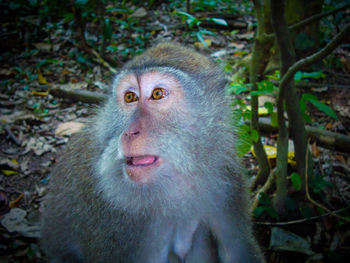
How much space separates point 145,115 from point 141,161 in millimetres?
267

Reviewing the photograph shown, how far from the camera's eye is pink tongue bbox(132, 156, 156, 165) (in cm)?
158

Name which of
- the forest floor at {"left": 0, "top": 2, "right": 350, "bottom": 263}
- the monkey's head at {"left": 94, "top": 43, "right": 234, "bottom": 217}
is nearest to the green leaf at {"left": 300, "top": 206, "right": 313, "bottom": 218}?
the forest floor at {"left": 0, "top": 2, "right": 350, "bottom": 263}

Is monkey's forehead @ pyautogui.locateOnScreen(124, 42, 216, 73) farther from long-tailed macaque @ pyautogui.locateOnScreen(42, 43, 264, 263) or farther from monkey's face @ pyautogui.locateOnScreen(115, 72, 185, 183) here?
monkey's face @ pyautogui.locateOnScreen(115, 72, 185, 183)

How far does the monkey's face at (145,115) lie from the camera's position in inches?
60.0

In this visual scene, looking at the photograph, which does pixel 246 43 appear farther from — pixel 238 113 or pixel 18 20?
pixel 18 20

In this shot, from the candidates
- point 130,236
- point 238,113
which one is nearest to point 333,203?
point 238,113

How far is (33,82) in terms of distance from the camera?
16.0ft

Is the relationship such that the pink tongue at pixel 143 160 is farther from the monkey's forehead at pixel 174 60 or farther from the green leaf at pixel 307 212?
the green leaf at pixel 307 212

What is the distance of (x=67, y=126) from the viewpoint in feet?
13.5

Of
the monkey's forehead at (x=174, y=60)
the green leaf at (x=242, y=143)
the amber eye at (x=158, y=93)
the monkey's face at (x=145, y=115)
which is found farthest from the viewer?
the green leaf at (x=242, y=143)

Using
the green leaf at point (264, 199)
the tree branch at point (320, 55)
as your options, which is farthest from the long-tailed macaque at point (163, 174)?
the green leaf at point (264, 199)

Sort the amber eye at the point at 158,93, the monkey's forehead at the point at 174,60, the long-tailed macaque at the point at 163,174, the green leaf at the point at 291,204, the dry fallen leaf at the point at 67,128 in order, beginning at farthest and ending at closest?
the dry fallen leaf at the point at 67,128
the green leaf at the point at 291,204
the monkey's forehead at the point at 174,60
the amber eye at the point at 158,93
the long-tailed macaque at the point at 163,174

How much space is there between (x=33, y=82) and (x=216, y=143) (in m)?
4.19

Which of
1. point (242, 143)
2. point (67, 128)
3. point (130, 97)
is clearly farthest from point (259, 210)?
point (67, 128)
